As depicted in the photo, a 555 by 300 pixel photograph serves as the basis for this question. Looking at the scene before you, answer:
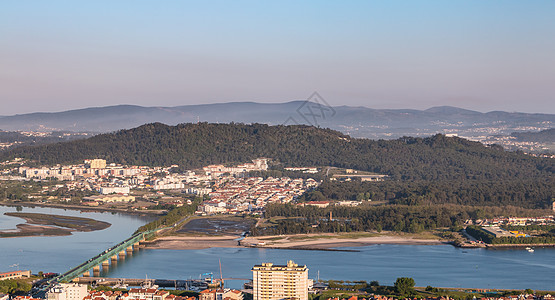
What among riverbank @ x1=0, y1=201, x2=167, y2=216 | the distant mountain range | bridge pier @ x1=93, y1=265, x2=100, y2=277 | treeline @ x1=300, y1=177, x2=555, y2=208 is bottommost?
riverbank @ x1=0, y1=201, x2=167, y2=216

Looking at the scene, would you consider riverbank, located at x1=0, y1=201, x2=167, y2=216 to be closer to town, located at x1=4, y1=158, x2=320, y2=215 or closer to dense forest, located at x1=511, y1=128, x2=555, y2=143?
town, located at x1=4, y1=158, x2=320, y2=215

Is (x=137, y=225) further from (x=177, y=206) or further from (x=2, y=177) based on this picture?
(x=2, y=177)

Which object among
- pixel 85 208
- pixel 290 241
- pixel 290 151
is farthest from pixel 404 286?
pixel 290 151

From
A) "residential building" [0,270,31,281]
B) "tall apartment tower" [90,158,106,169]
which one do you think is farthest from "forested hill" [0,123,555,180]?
"residential building" [0,270,31,281]

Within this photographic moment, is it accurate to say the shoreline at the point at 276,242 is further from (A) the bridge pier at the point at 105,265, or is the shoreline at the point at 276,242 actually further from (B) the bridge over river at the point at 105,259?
(A) the bridge pier at the point at 105,265

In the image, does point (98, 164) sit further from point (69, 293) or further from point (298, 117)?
point (298, 117)
